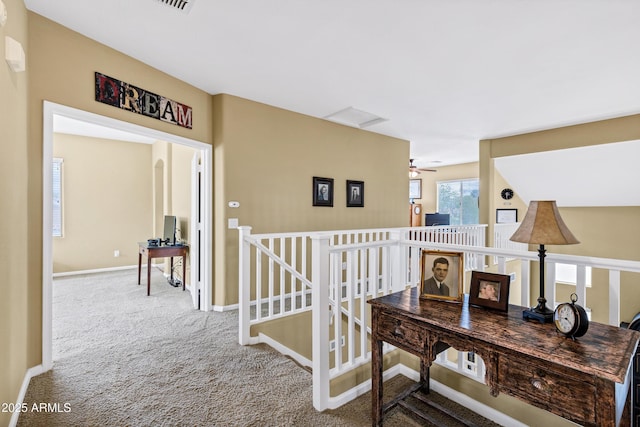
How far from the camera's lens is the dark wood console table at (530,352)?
1.07 m

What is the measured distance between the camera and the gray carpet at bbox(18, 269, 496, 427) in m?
1.80

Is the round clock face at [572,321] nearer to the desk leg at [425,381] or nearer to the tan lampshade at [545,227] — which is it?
the tan lampshade at [545,227]

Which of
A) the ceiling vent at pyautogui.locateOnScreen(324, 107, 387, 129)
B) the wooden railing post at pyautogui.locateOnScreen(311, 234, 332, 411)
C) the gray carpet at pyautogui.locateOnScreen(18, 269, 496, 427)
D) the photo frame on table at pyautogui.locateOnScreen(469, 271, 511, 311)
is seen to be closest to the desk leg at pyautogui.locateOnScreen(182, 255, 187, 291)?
the gray carpet at pyautogui.locateOnScreen(18, 269, 496, 427)

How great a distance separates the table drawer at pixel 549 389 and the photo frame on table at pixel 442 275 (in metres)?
0.48

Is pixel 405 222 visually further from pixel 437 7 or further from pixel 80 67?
pixel 80 67

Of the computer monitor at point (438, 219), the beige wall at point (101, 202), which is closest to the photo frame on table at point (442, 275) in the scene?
the beige wall at point (101, 202)

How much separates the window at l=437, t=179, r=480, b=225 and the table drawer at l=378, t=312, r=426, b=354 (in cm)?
824

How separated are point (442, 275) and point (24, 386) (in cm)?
282

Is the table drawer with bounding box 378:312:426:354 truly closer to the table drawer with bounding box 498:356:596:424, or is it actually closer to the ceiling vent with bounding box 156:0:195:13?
the table drawer with bounding box 498:356:596:424

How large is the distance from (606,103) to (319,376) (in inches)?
184

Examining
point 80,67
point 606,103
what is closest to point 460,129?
point 606,103

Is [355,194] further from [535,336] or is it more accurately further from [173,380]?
[535,336]

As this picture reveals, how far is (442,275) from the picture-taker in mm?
1766

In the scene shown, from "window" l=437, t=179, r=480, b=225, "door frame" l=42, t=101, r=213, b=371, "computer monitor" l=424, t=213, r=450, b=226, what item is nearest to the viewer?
"door frame" l=42, t=101, r=213, b=371
